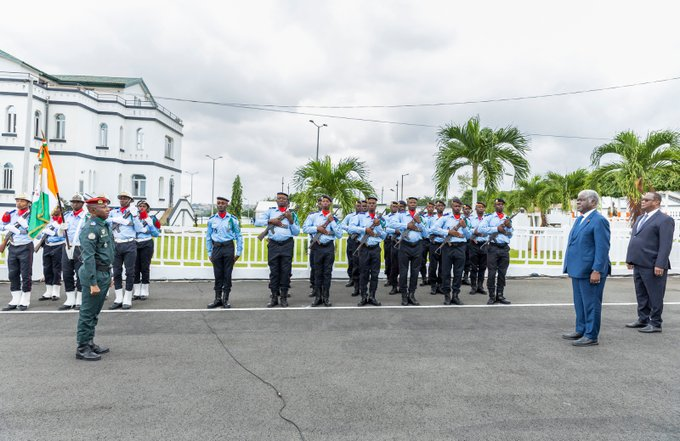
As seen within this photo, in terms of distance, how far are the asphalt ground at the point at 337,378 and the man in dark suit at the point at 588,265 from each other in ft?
0.87

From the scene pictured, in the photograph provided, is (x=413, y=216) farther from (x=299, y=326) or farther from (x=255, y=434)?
(x=255, y=434)

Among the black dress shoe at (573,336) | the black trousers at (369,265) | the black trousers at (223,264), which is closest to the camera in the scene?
the black dress shoe at (573,336)

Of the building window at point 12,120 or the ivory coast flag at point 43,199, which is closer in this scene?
the ivory coast flag at point 43,199

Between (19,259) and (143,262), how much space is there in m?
1.92

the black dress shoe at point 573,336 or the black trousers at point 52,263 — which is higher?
the black trousers at point 52,263

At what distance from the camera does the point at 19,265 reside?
8.01 m

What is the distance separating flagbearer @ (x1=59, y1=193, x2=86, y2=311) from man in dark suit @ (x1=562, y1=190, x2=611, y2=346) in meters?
7.24

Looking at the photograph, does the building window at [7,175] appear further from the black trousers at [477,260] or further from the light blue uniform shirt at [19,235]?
the black trousers at [477,260]

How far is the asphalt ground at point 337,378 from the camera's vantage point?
3.44m

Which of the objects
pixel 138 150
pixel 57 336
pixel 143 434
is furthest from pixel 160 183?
pixel 143 434

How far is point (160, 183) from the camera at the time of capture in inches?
1537

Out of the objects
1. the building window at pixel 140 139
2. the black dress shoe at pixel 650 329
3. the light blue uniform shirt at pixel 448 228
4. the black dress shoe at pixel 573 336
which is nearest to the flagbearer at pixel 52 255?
the light blue uniform shirt at pixel 448 228

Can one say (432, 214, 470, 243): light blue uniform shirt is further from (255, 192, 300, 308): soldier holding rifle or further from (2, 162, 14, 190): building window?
(2, 162, 14, 190): building window

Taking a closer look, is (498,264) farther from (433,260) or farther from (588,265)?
(588,265)
